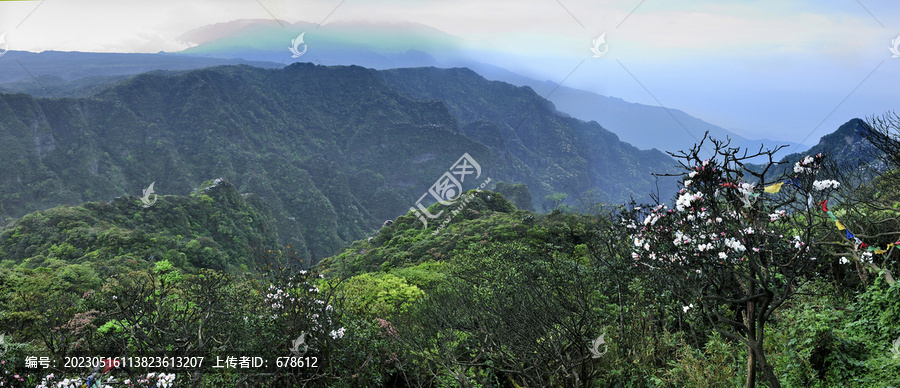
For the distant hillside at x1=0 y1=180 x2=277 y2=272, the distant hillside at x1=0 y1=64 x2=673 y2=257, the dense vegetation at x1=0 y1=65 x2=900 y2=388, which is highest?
the distant hillside at x1=0 y1=64 x2=673 y2=257

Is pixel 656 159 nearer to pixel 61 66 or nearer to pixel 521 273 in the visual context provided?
pixel 521 273

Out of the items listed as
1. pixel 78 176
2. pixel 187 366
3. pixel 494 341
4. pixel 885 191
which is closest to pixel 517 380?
pixel 494 341

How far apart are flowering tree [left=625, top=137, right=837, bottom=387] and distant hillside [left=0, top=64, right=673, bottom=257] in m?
35.6

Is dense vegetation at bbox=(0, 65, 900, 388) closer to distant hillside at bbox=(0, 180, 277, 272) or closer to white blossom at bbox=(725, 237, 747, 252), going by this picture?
white blossom at bbox=(725, 237, 747, 252)

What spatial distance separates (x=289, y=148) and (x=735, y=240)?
89.0 meters

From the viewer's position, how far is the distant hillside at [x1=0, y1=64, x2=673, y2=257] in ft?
176

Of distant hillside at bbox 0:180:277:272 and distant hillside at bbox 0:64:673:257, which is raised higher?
distant hillside at bbox 0:64:673:257

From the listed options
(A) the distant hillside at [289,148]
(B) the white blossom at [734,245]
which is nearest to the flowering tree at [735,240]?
(B) the white blossom at [734,245]

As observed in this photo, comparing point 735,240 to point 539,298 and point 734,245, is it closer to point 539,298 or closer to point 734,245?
point 734,245

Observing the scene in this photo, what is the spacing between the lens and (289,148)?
84000 millimetres

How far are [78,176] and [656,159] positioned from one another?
158 metres

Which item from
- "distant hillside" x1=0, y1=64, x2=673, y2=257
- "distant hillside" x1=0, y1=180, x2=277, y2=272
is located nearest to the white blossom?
"distant hillside" x1=0, y1=180, x2=277, y2=272

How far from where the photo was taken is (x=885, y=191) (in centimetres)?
796

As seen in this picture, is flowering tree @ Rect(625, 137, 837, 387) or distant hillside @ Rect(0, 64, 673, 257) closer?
flowering tree @ Rect(625, 137, 837, 387)
